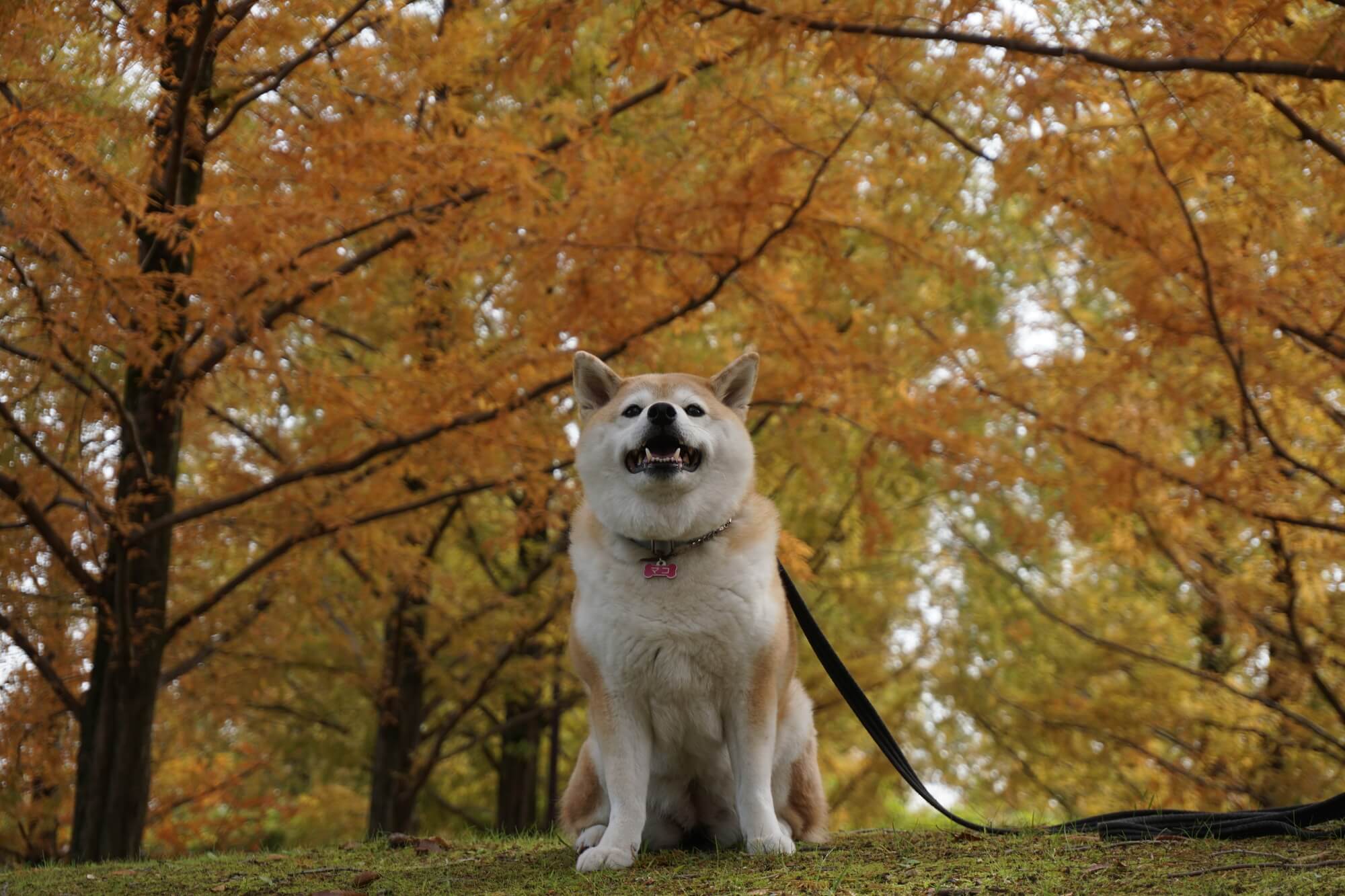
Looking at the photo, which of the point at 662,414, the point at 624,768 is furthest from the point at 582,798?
the point at 662,414

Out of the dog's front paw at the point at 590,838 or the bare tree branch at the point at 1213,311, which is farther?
the bare tree branch at the point at 1213,311

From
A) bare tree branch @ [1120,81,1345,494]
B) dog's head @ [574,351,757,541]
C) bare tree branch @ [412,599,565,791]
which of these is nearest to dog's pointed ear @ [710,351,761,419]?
dog's head @ [574,351,757,541]

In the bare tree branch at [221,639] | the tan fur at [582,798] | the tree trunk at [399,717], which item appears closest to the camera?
the tan fur at [582,798]

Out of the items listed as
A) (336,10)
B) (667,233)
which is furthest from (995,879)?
(336,10)

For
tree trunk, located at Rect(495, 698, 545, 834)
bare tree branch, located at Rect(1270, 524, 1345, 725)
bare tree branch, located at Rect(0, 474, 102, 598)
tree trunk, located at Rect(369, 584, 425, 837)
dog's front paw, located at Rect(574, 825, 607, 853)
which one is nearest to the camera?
dog's front paw, located at Rect(574, 825, 607, 853)

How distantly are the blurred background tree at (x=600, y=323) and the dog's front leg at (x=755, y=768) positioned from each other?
2402mm

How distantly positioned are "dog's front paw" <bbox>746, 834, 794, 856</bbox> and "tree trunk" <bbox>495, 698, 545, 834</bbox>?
7320mm

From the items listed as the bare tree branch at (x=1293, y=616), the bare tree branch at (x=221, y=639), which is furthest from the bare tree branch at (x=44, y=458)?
the bare tree branch at (x=1293, y=616)

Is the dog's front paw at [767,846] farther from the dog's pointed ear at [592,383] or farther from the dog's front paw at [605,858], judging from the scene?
the dog's pointed ear at [592,383]

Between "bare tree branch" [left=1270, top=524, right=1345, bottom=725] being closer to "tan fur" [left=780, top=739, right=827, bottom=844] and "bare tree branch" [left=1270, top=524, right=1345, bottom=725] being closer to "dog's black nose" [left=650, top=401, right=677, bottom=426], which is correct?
"tan fur" [left=780, top=739, right=827, bottom=844]

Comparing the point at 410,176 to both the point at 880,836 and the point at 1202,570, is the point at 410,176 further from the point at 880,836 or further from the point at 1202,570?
the point at 1202,570

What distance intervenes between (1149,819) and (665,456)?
216 cm

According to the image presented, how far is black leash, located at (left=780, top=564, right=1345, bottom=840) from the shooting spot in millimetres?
3861

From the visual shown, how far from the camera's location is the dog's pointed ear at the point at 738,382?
4461 millimetres
